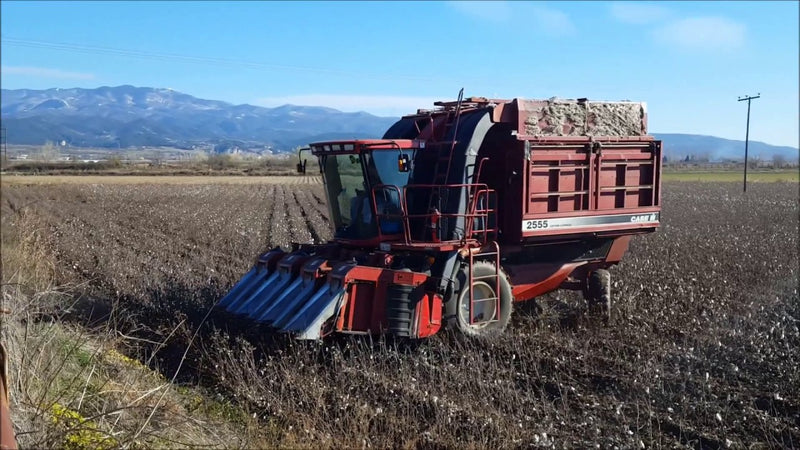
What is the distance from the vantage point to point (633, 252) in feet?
49.5

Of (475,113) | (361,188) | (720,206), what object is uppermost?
(475,113)

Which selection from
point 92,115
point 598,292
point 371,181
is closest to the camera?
point 371,181

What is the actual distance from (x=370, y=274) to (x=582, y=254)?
133 inches

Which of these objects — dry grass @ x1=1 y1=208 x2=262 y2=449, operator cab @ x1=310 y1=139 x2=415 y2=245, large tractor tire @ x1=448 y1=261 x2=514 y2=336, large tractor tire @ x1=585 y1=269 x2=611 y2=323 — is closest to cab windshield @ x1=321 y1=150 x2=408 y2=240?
operator cab @ x1=310 y1=139 x2=415 y2=245

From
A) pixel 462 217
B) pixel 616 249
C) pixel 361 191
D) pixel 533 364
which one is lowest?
pixel 533 364

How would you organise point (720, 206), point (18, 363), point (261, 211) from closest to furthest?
point (18, 363), point (261, 211), point (720, 206)

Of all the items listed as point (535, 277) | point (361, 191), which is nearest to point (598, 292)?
point (535, 277)

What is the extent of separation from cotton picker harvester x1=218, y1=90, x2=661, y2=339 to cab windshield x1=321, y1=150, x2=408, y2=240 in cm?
2

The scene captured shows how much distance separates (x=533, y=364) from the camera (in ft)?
25.0

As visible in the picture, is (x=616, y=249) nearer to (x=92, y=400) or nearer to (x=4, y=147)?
(x=92, y=400)

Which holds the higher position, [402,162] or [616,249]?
[402,162]

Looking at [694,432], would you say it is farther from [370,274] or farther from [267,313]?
[267,313]

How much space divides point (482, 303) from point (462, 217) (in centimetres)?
99

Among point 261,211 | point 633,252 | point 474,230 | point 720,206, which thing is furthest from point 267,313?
point 720,206
